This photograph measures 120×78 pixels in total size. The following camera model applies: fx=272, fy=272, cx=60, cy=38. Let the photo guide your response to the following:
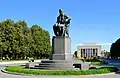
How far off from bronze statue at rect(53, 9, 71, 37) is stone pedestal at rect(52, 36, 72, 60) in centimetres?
58

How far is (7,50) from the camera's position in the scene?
6431cm

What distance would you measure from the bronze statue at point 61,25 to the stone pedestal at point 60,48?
58 cm

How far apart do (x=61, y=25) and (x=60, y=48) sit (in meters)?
2.30

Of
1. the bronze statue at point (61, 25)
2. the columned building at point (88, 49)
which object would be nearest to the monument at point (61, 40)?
the bronze statue at point (61, 25)

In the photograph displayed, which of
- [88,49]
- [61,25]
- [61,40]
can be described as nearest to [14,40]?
[61,25]

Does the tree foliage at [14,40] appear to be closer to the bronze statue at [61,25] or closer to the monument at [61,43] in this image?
the bronze statue at [61,25]

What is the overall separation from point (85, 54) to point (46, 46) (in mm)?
53904

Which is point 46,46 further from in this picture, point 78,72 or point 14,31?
point 78,72

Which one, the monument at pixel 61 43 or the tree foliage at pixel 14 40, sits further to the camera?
the tree foliage at pixel 14 40

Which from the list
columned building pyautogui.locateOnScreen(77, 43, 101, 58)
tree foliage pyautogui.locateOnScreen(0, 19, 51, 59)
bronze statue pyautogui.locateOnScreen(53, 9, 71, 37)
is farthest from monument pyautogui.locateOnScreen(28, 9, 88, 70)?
columned building pyautogui.locateOnScreen(77, 43, 101, 58)

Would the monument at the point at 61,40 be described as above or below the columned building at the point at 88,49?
below

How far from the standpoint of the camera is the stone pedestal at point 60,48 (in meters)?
26.0

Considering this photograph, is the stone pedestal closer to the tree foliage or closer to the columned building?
the tree foliage

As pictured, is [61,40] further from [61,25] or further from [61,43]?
[61,25]
